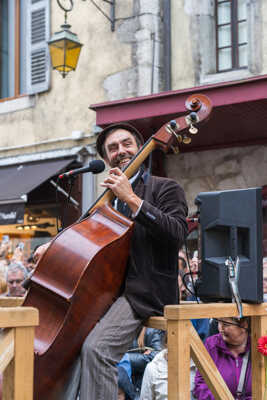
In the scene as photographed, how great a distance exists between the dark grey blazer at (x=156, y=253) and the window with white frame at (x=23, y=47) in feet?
25.1

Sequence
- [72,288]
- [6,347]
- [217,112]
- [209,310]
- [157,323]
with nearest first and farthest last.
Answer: [6,347] → [72,288] → [209,310] → [157,323] → [217,112]

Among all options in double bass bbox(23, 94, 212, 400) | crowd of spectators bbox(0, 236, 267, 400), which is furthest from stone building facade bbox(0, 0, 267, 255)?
double bass bbox(23, 94, 212, 400)

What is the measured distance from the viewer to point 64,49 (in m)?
9.33

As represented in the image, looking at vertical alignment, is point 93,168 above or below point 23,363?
above

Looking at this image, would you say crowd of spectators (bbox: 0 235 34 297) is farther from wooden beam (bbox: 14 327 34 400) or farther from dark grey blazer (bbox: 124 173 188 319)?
wooden beam (bbox: 14 327 34 400)

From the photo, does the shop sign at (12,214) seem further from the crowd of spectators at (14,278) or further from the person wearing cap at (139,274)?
the person wearing cap at (139,274)

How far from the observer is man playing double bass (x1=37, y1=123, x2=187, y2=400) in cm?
319

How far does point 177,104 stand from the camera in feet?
27.4

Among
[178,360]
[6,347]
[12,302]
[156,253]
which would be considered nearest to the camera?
[6,347]

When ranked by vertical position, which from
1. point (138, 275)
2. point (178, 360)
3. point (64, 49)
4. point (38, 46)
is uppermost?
point (38, 46)

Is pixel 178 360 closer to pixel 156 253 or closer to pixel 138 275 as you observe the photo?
pixel 138 275

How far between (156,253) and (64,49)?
21.0 ft

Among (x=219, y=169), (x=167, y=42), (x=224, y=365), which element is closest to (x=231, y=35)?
(x=167, y=42)

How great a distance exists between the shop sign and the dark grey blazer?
6.42 meters
